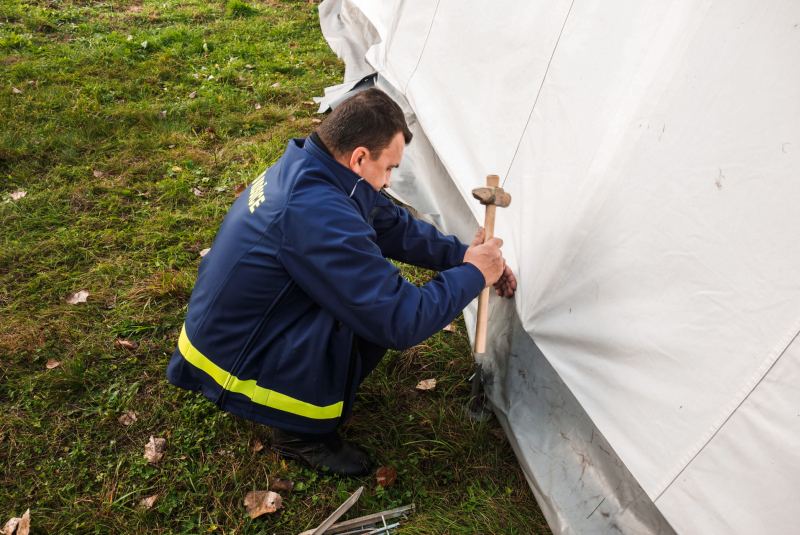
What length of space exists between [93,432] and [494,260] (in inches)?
73.5

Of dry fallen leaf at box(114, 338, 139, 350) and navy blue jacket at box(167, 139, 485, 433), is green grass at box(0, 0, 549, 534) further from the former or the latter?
navy blue jacket at box(167, 139, 485, 433)

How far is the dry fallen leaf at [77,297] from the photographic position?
115 inches

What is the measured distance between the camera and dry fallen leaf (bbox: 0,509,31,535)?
191 centimetres

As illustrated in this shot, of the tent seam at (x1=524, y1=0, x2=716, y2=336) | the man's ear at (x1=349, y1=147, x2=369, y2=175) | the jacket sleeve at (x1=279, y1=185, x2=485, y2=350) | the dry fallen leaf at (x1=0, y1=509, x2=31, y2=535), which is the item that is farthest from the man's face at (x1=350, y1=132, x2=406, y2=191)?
the dry fallen leaf at (x1=0, y1=509, x2=31, y2=535)

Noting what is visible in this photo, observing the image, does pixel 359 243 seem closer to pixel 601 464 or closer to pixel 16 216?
pixel 601 464

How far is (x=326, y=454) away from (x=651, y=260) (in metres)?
1.42

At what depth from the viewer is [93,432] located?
2295mm

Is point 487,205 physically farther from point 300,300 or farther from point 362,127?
point 300,300

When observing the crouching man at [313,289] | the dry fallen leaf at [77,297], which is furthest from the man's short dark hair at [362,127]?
the dry fallen leaf at [77,297]

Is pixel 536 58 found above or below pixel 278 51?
above

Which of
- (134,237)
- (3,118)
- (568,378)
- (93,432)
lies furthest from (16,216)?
(568,378)

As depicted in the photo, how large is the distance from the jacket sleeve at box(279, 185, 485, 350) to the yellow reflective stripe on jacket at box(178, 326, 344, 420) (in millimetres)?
394

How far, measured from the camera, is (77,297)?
9.70ft

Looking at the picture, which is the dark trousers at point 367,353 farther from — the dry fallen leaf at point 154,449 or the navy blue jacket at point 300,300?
the dry fallen leaf at point 154,449
